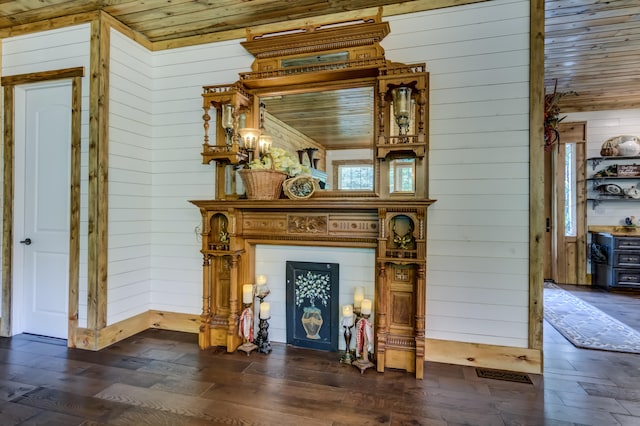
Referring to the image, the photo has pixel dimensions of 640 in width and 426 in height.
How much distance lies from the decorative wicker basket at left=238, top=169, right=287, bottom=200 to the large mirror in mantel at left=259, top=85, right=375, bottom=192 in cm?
32

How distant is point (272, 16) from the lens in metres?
2.83

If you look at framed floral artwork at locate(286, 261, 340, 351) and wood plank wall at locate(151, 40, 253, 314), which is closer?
framed floral artwork at locate(286, 261, 340, 351)

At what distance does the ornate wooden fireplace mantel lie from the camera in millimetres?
2363

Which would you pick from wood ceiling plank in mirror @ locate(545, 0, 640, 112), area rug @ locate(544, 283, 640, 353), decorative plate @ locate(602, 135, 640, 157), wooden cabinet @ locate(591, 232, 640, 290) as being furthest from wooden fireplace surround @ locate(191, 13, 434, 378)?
decorative plate @ locate(602, 135, 640, 157)

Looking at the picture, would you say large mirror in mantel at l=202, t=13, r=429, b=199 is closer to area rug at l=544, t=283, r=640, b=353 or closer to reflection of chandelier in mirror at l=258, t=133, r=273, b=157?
reflection of chandelier in mirror at l=258, t=133, r=273, b=157

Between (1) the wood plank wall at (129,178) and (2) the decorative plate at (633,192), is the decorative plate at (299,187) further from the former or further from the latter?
(2) the decorative plate at (633,192)

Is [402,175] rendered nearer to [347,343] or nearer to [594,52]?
[347,343]

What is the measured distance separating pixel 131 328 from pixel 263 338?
52.2 inches

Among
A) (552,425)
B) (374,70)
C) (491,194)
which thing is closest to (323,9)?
(374,70)

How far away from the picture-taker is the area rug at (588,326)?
290cm

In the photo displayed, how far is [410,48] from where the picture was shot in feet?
8.55

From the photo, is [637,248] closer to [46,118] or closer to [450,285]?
[450,285]

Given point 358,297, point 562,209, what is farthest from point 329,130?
point 562,209

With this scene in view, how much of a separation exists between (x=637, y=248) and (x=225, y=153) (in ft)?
18.9
